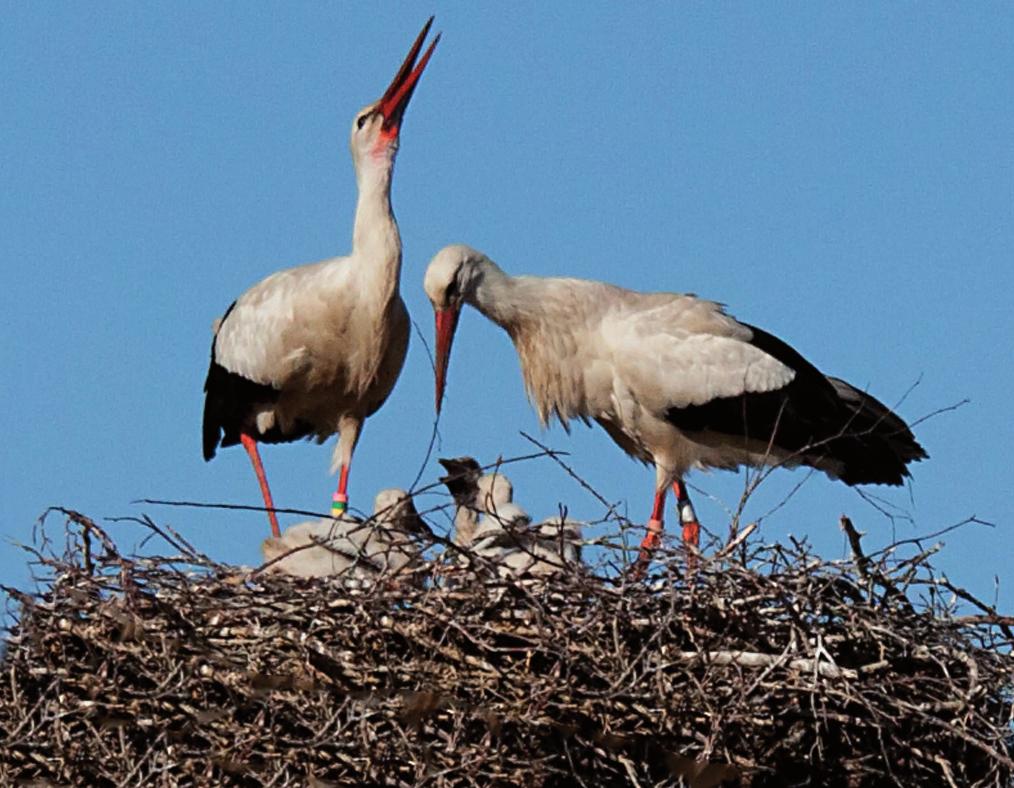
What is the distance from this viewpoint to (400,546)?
5914 millimetres

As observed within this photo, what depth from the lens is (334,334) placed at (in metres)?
8.00

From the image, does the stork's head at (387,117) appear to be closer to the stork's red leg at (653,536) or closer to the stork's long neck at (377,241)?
the stork's long neck at (377,241)

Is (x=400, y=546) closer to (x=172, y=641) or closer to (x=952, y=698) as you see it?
(x=172, y=641)

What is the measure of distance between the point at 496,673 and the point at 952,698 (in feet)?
3.45

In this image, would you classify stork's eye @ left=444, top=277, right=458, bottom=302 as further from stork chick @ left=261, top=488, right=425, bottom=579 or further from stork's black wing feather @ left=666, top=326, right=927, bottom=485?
stork chick @ left=261, top=488, right=425, bottom=579

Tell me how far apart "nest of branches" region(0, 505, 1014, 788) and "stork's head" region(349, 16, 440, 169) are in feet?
8.35

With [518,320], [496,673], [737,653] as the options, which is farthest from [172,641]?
[518,320]

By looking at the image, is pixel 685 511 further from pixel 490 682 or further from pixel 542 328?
pixel 490 682

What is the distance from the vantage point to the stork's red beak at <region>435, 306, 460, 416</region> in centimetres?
745

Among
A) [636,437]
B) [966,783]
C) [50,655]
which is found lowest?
[966,783]

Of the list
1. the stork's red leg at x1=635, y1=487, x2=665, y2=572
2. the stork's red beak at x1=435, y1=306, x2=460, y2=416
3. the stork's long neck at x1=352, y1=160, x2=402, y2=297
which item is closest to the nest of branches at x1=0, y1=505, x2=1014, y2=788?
the stork's red leg at x1=635, y1=487, x2=665, y2=572

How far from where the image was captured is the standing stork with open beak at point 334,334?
795cm

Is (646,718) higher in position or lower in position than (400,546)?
lower

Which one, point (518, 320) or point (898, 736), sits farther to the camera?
point (518, 320)
